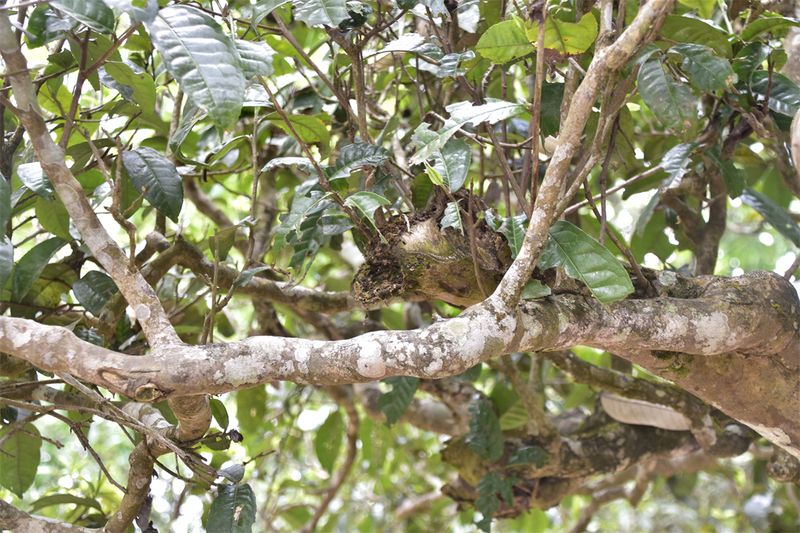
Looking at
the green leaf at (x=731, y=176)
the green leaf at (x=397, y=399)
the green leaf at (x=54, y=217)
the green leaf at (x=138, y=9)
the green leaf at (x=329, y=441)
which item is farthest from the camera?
the green leaf at (x=329, y=441)

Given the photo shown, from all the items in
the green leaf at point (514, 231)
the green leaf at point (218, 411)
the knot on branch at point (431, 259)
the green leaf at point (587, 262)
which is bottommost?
the green leaf at point (218, 411)

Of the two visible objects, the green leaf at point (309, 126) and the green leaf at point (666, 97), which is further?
the green leaf at point (309, 126)

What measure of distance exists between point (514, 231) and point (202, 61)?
0.44 meters

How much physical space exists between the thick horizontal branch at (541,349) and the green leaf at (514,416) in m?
0.68

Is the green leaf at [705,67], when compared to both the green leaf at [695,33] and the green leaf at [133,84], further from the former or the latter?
the green leaf at [133,84]

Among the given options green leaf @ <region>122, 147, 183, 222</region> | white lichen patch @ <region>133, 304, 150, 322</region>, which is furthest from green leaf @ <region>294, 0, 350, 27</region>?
white lichen patch @ <region>133, 304, 150, 322</region>

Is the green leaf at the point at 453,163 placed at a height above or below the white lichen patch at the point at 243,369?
above

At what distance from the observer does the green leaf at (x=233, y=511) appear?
1.12 metres

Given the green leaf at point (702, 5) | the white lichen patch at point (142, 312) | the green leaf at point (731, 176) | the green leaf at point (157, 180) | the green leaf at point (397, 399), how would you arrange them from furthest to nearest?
the green leaf at point (397, 399), the green leaf at point (702, 5), the green leaf at point (731, 176), the green leaf at point (157, 180), the white lichen patch at point (142, 312)

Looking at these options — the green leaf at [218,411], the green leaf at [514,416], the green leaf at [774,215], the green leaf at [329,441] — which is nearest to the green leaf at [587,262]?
the green leaf at [218,411]

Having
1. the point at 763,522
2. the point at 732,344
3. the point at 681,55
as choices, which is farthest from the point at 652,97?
the point at 763,522

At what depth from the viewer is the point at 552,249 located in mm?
1058

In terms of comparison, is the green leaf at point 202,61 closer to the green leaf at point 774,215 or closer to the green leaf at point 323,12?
the green leaf at point 323,12

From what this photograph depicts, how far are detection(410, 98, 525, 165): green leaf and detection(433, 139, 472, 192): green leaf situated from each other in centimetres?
3
